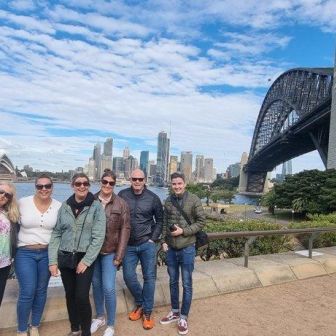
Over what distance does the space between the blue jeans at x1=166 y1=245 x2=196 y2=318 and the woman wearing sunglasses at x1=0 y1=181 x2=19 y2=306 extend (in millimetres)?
1847

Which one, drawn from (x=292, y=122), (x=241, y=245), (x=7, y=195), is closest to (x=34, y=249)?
(x=7, y=195)

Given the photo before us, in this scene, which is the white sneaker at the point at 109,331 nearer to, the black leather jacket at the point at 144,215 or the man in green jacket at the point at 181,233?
the man in green jacket at the point at 181,233

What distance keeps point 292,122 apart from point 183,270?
8388cm

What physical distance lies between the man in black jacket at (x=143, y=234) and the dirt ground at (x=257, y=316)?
35 centimetres

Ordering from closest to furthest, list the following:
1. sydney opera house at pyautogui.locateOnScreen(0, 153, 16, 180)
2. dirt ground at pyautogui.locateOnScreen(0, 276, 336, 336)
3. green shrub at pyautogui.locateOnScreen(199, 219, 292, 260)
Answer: dirt ground at pyautogui.locateOnScreen(0, 276, 336, 336) → sydney opera house at pyautogui.locateOnScreen(0, 153, 16, 180) → green shrub at pyautogui.locateOnScreen(199, 219, 292, 260)

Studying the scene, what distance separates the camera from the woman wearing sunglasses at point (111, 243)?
4.30 m

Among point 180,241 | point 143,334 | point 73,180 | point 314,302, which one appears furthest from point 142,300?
point 314,302

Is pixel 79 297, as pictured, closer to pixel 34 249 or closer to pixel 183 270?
pixel 34 249

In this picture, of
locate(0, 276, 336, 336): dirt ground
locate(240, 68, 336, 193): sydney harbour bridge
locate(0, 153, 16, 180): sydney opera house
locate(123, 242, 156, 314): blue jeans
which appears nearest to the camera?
locate(0, 276, 336, 336): dirt ground

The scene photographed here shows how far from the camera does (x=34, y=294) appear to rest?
4.10m

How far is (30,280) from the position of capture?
4008 millimetres

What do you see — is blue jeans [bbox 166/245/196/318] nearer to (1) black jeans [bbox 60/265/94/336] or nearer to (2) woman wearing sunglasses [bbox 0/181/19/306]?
(1) black jeans [bbox 60/265/94/336]

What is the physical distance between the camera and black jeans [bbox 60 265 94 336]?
13.3 ft

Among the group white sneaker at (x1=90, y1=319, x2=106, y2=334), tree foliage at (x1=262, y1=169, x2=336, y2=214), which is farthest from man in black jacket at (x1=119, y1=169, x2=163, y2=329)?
tree foliage at (x1=262, y1=169, x2=336, y2=214)
